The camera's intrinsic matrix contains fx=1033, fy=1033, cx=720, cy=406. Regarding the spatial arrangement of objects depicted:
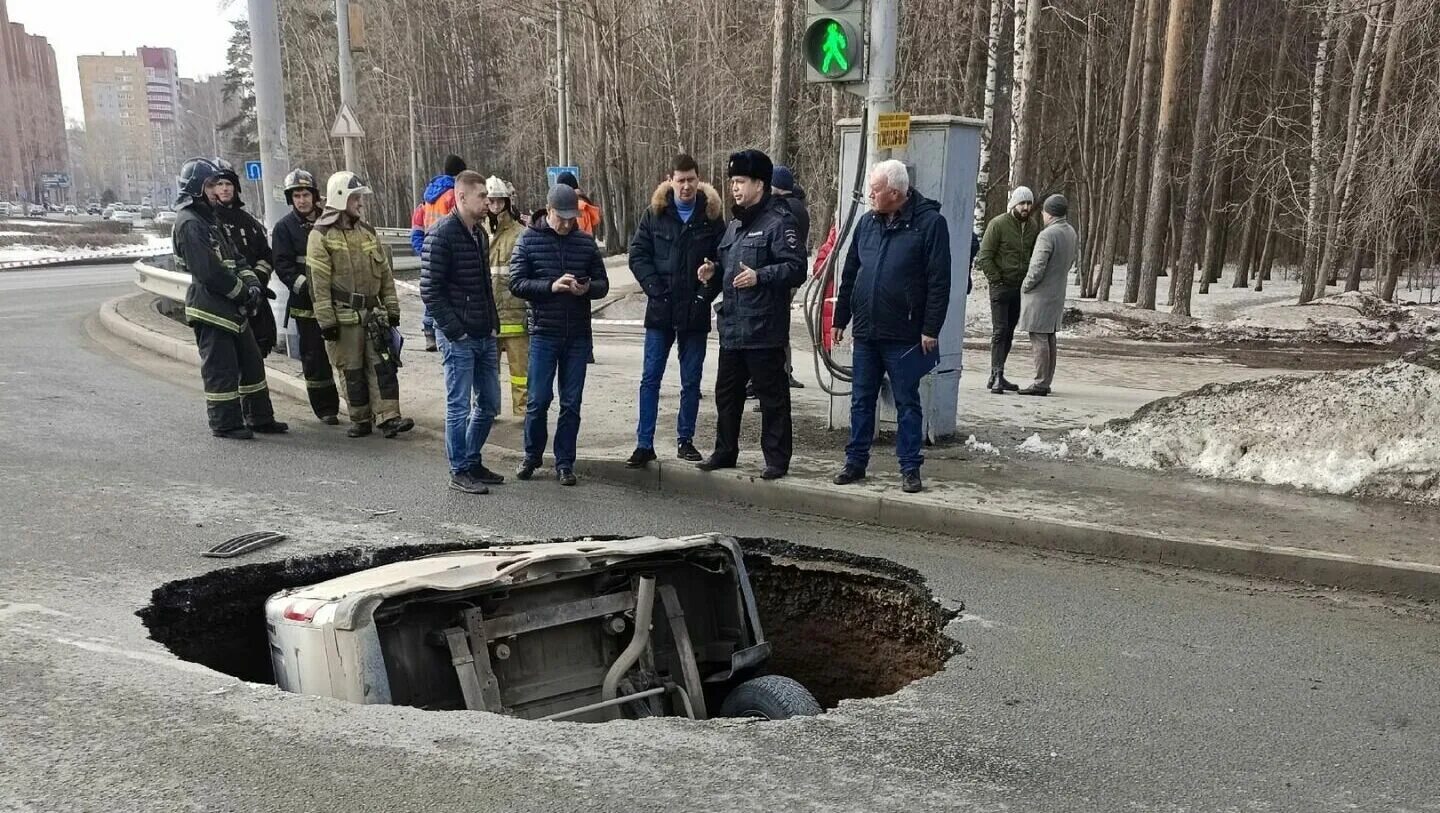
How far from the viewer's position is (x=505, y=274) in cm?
892

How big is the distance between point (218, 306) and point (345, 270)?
1.12 m

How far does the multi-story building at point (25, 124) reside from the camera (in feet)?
297

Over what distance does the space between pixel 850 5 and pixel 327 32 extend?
183 feet

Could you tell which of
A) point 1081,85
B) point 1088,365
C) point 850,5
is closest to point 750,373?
point 850,5

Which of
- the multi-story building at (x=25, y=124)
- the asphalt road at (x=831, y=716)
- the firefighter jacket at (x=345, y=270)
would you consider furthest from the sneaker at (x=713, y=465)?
the multi-story building at (x=25, y=124)

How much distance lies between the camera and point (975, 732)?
144 inches

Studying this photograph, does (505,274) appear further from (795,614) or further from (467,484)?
(795,614)

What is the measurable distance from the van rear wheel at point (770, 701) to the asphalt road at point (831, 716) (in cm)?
18

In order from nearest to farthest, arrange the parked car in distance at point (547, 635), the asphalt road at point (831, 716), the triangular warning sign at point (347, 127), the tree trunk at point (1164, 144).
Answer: the asphalt road at point (831, 716)
the parked car in distance at point (547, 635)
the triangular warning sign at point (347, 127)
the tree trunk at point (1164, 144)

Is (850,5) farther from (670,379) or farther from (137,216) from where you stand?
(137,216)

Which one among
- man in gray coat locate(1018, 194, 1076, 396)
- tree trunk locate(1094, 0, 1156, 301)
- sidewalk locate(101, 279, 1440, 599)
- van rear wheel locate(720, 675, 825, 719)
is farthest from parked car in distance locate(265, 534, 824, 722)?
tree trunk locate(1094, 0, 1156, 301)

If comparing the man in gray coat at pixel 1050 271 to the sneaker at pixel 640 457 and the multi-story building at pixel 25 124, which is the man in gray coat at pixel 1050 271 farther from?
the multi-story building at pixel 25 124

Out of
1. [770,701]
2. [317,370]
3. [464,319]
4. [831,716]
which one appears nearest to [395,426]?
[317,370]

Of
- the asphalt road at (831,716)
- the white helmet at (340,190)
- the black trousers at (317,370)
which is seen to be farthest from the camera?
the black trousers at (317,370)
